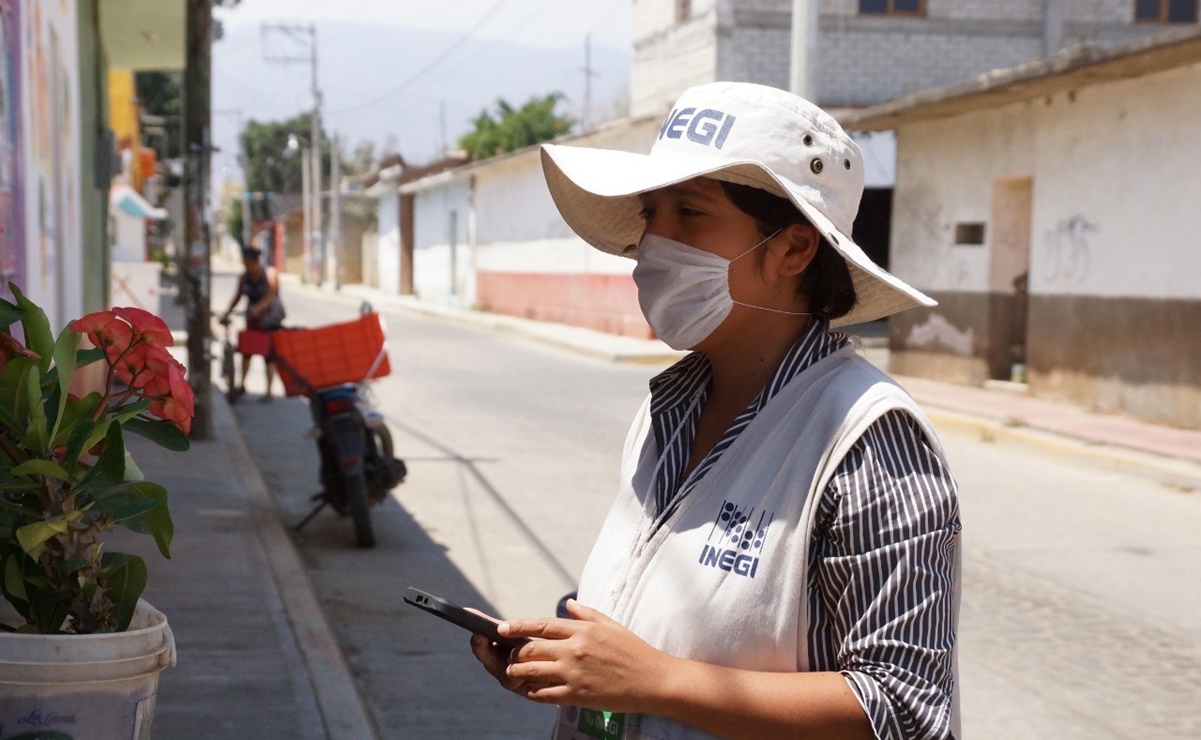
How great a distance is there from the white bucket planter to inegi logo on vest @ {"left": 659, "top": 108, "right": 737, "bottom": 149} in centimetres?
102

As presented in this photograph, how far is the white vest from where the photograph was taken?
1.75 m

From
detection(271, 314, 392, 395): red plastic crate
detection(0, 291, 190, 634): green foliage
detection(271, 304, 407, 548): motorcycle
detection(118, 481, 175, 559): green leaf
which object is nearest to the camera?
detection(0, 291, 190, 634): green foliage

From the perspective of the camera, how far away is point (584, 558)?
784 centimetres

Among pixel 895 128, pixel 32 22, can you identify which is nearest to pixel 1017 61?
pixel 895 128

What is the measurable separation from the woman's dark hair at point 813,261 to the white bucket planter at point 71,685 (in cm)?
103

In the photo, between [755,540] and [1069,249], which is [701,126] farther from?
[1069,249]

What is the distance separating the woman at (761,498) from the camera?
5.52ft

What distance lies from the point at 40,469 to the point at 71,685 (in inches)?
11.6

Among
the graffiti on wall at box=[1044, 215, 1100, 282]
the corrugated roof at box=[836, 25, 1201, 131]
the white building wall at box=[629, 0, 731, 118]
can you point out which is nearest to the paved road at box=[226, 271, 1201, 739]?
the graffiti on wall at box=[1044, 215, 1100, 282]

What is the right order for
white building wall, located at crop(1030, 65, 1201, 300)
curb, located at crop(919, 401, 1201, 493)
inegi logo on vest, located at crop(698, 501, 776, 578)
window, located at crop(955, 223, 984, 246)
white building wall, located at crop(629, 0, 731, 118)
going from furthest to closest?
white building wall, located at crop(629, 0, 731, 118), window, located at crop(955, 223, 984, 246), white building wall, located at crop(1030, 65, 1201, 300), curb, located at crop(919, 401, 1201, 493), inegi logo on vest, located at crop(698, 501, 776, 578)

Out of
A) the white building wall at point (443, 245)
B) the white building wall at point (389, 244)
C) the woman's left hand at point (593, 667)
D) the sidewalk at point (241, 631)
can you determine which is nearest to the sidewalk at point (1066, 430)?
the sidewalk at point (241, 631)

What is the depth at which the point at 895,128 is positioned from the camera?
760 inches

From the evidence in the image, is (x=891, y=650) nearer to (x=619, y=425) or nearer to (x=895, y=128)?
(x=619, y=425)

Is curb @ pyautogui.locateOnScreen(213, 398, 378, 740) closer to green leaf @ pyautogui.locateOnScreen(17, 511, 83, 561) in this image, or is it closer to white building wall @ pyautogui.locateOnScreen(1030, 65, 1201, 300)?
green leaf @ pyautogui.locateOnScreen(17, 511, 83, 561)
